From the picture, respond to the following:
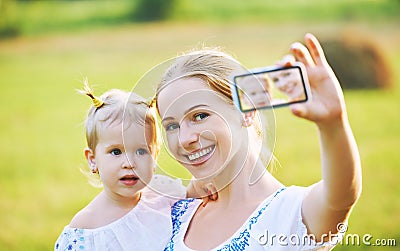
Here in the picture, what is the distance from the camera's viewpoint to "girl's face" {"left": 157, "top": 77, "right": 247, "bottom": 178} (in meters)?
1.57

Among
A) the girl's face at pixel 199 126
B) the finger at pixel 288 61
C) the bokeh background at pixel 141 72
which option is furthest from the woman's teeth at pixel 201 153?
the bokeh background at pixel 141 72

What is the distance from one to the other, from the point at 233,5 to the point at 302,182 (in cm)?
542

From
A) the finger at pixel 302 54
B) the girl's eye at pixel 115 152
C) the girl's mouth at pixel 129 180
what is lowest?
the finger at pixel 302 54

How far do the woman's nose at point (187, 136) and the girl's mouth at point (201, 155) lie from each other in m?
0.02

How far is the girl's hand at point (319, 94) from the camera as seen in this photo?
121 cm

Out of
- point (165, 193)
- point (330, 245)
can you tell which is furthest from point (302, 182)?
point (330, 245)

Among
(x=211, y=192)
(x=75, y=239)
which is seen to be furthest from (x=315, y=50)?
(x=75, y=239)

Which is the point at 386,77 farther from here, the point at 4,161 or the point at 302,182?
the point at 4,161

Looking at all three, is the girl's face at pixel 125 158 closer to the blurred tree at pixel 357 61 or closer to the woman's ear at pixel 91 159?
the woman's ear at pixel 91 159

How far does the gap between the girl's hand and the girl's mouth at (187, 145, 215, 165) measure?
1.28 feet

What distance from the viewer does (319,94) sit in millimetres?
1226

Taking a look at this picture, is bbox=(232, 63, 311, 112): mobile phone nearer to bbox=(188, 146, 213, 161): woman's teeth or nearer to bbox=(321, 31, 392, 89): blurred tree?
bbox=(188, 146, 213, 161): woman's teeth

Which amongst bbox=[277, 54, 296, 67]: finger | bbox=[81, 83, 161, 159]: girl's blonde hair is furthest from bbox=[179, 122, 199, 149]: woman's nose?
bbox=[277, 54, 296, 67]: finger
